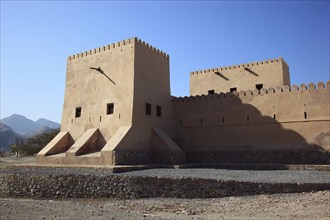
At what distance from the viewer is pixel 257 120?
15.1 meters

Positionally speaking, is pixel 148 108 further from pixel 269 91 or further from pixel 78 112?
pixel 269 91

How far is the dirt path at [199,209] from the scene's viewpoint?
6443 mm

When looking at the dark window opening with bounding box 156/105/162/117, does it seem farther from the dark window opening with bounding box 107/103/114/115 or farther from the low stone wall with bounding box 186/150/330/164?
the low stone wall with bounding box 186/150/330/164

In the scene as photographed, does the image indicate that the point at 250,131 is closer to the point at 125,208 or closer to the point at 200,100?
the point at 200,100

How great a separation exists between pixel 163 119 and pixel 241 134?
438cm

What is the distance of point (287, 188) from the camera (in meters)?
8.66

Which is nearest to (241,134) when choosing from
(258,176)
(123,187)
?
(258,176)

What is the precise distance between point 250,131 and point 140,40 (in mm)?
7513

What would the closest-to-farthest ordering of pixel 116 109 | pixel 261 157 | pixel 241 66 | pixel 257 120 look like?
pixel 261 157
pixel 116 109
pixel 257 120
pixel 241 66

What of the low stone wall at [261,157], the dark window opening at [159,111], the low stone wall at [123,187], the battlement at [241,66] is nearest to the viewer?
the low stone wall at [123,187]

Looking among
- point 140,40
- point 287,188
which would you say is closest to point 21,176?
point 140,40

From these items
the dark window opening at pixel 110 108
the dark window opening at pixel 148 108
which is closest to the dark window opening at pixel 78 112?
the dark window opening at pixel 110 108

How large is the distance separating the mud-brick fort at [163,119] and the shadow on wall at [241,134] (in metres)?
0.04

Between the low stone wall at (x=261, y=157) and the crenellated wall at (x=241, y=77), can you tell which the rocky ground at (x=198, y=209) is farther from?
the crenellated wall at (x=241, y=77)
